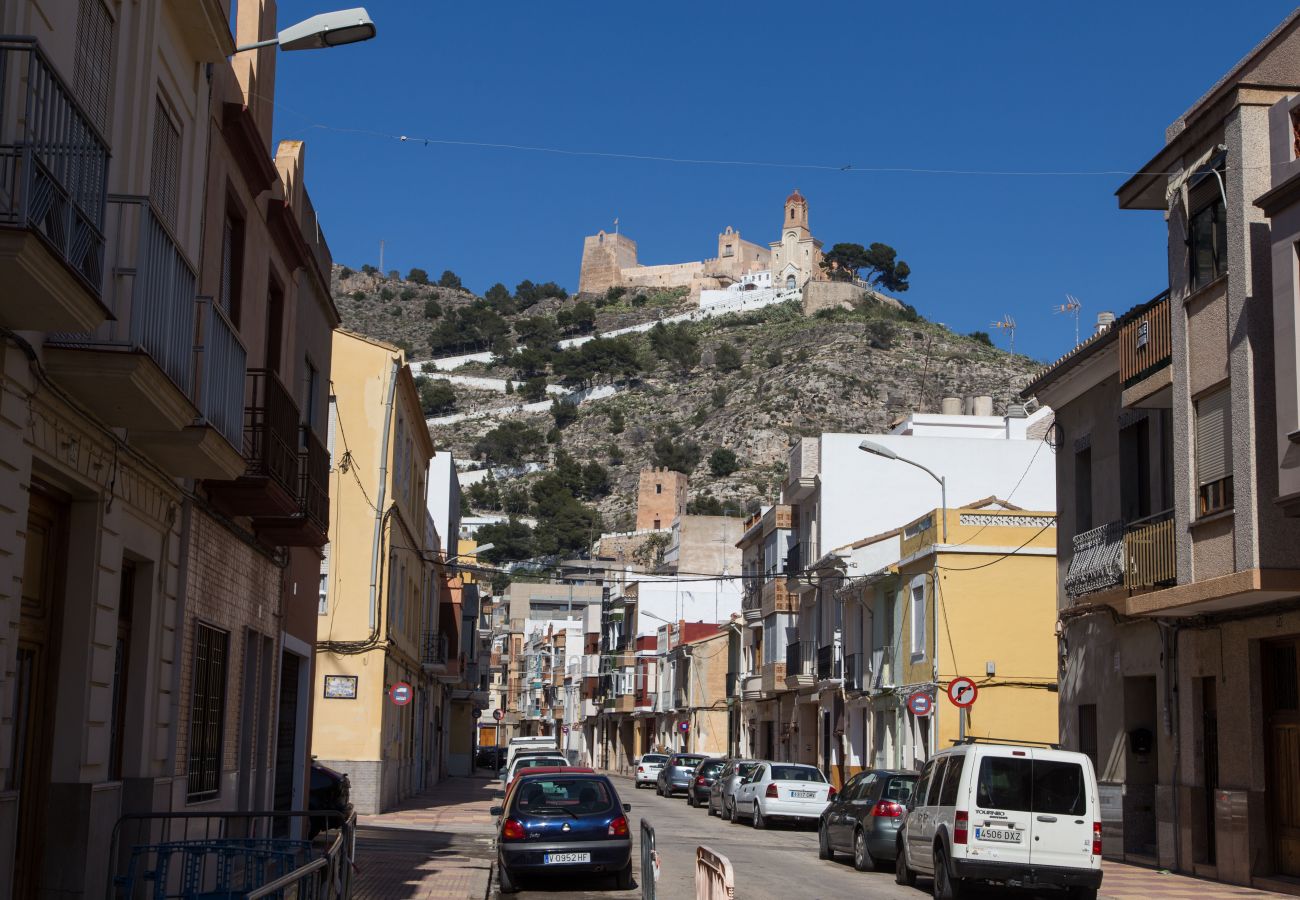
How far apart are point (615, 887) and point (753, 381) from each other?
131 metres

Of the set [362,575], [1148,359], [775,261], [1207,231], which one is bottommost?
[362,575]

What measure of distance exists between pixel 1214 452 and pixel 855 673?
70.9 feet

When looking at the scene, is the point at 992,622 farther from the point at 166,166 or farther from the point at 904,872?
the point at 166,166

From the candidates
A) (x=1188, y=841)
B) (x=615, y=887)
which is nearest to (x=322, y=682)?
(x=615, y=887)

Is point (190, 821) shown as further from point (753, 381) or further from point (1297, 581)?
point (753, 381)

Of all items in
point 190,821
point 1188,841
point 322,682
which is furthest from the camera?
point 322,682

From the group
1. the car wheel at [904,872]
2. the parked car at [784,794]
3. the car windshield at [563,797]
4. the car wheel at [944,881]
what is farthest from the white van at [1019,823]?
the parked car at [784,794]

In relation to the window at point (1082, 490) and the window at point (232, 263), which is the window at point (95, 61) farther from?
the window at point (1082, 490)

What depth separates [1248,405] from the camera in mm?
19406

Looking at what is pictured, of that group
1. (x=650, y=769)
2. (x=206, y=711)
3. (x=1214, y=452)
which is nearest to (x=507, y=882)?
(x=206, y=711)

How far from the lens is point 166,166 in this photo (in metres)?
12.2

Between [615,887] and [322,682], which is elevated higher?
[322,682]

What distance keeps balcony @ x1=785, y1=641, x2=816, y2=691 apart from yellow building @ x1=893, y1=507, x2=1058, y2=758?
37.3 feet

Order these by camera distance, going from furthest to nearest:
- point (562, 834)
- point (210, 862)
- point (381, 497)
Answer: point (381, 497) < point (562, 834) < point (210, 862)
